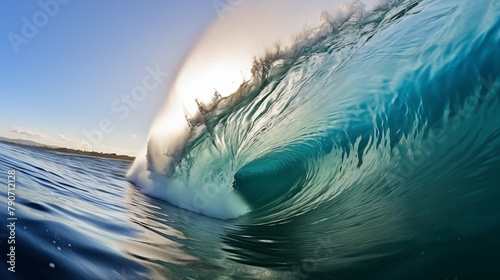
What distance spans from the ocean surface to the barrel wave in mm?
29

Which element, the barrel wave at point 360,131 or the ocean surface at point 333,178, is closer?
the ocean surface at point 333,178

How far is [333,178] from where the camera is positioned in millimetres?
6852

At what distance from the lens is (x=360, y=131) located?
6770 mm

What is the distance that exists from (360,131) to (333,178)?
117 cm

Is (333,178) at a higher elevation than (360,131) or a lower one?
lower

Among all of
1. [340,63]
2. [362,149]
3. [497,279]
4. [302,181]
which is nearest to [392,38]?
[340,63]

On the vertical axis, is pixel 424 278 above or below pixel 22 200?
below

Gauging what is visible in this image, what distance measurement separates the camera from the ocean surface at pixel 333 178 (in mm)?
2992

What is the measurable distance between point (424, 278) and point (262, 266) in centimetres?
149

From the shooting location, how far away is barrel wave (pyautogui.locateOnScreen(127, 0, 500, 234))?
4223 millimetres

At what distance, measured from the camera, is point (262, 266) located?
128 inches

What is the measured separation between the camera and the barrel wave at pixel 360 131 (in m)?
4.22

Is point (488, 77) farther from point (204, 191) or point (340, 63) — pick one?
point (204, 191)

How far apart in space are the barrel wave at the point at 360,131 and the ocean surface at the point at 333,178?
0.03 metres
